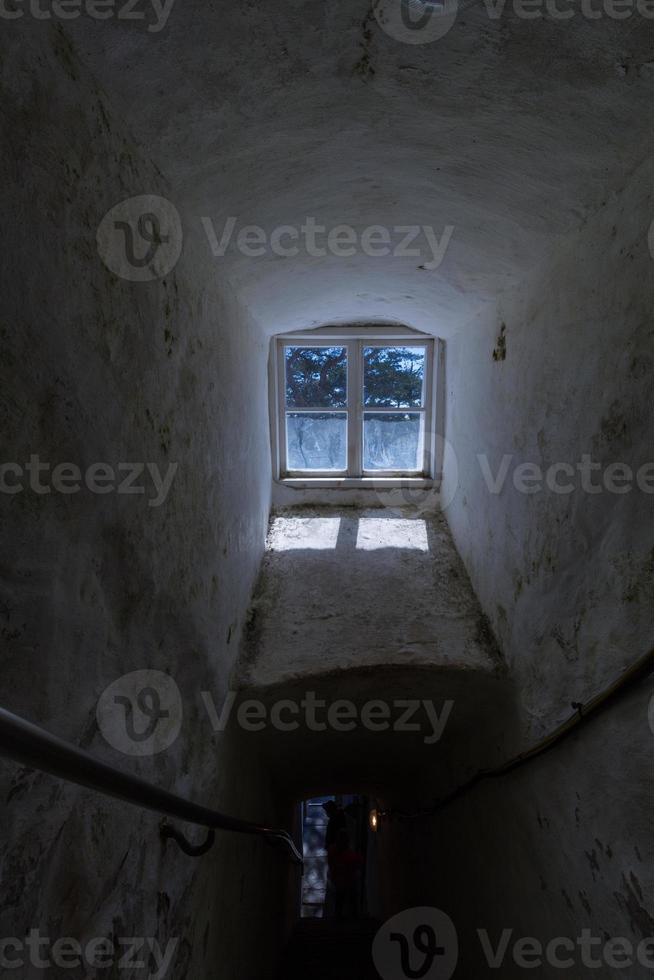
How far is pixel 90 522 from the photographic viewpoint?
903 mm

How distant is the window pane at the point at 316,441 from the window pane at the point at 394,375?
310mm

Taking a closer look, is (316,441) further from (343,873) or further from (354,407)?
(343,873)

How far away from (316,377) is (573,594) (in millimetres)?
2661

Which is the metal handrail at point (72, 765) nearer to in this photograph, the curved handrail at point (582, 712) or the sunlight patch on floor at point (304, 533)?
the curved handrail at point (582, 712)

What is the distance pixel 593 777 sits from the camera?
123 centimetres

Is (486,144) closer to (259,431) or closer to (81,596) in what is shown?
(81,596)

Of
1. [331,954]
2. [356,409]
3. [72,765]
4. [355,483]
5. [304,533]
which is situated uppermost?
[356,409]

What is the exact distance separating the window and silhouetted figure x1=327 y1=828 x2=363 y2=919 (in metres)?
3.65

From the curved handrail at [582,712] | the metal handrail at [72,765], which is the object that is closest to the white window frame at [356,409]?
the curved handrail at [582,712]

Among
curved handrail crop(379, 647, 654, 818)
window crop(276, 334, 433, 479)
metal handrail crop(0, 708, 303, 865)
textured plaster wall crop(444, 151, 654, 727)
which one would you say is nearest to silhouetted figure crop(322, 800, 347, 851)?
window crop(276, 334, 433, 479)

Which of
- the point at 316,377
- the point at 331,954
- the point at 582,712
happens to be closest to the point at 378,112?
the point at 582,712

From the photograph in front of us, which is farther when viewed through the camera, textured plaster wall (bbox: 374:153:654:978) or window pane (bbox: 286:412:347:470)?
window pane (bbox: 286:412:347:470)

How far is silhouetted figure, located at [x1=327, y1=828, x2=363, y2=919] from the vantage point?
4840mm

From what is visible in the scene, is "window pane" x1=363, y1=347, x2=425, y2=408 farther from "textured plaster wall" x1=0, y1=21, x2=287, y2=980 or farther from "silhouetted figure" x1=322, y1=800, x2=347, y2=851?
"silhouetted figure" x1=322, y1=800, x2=347, y2=851
